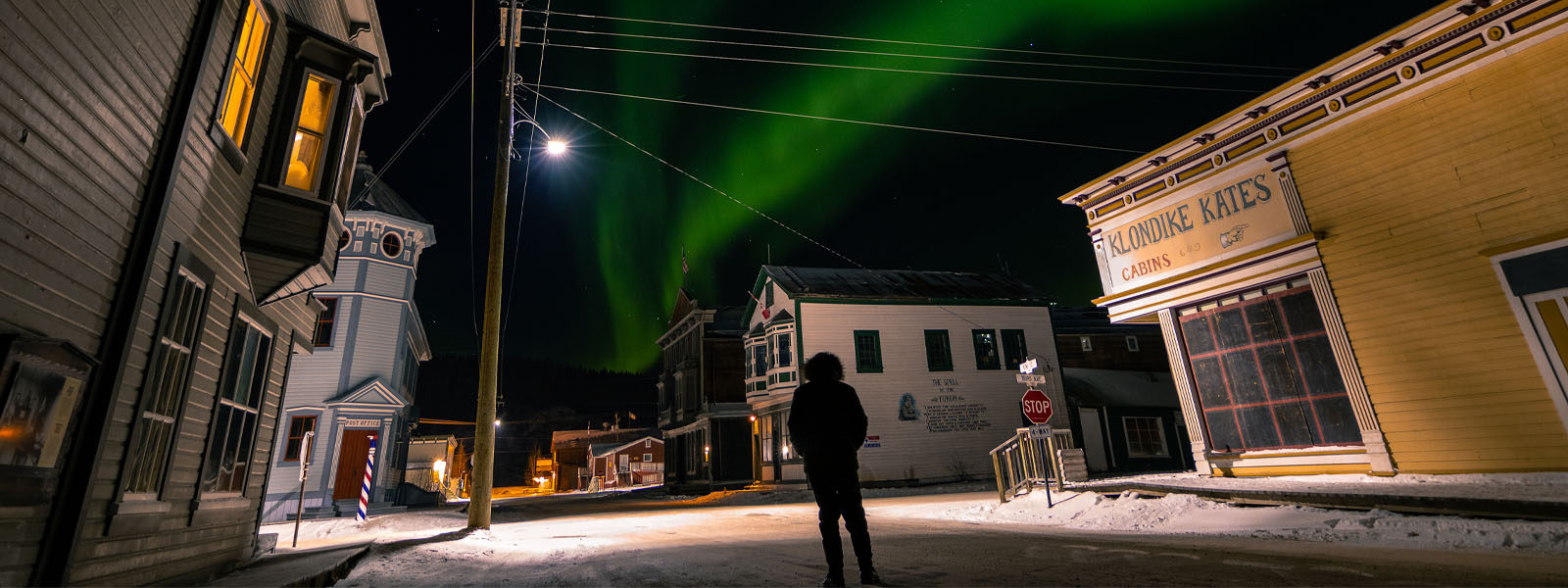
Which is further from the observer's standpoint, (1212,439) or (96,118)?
(1212,439)

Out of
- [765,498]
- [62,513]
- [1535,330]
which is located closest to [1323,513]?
[1535,330]

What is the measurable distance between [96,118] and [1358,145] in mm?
15506

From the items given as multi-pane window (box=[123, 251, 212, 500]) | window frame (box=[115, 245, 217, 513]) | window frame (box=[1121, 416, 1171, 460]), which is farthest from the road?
window frame (box=[1121, 416, 1171, 460])

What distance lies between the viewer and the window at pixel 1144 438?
2767cm

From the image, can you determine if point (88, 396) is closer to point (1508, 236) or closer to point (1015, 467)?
point (1015, 467)

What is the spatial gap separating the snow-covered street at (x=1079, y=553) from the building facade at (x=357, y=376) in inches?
645

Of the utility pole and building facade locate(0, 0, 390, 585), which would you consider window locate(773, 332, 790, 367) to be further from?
building facade locate(0, 0, 390, 585)

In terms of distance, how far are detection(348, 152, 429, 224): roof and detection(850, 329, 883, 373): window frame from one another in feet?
60.1

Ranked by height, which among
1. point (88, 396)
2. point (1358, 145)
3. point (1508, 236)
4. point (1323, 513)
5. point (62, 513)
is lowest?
point (1323, 513)

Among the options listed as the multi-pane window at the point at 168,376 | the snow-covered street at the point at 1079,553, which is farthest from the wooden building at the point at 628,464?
the multi-pane window at the point at 168,376

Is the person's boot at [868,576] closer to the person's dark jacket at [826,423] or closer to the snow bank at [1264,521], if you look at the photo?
the person's dark jacket at [826,423]

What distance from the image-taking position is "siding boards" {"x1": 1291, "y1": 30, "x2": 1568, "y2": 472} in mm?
8656

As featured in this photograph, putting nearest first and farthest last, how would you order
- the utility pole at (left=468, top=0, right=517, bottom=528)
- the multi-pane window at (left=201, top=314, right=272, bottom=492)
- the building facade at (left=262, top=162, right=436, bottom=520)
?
the multi-pane window at (left=201, top=314, right=272, bottom=492) < the utility pole at (left=468, top=0, right=517, bottom=528) < the building facade at (left=262, top=162, right=436, bottom=520)

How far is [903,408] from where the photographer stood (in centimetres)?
2658
